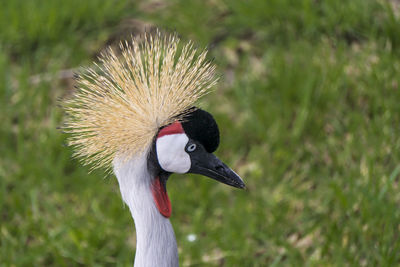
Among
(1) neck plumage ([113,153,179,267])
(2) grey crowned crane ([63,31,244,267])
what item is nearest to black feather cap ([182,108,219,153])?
(2) grey crowned crane ([63,31,244,267])

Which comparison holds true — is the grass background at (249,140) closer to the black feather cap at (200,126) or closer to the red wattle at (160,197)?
the red wattle at (160,197)

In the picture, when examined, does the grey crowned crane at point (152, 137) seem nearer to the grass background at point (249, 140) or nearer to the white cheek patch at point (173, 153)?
the white cheek patch at point (173, 153)

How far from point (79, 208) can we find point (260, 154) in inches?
34.9

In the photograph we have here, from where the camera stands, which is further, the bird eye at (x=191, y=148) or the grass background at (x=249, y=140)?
the grass background at (x=249, y=140)

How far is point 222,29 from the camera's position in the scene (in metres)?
3.20

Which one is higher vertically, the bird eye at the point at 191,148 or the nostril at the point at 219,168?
the bird eye at the point at 191,148

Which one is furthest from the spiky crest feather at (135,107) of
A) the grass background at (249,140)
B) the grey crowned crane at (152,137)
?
the grass background at (249,140)

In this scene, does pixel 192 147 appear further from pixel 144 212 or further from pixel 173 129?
pixel 144 212

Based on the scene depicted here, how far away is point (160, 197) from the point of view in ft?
4.99

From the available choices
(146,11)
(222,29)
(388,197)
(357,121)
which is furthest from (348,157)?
(146,11)

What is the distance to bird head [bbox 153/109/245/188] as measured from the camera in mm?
1454

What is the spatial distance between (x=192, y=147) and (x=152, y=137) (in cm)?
11

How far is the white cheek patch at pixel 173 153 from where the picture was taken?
1458 millimetres

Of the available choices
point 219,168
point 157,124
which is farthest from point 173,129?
point 219,168
